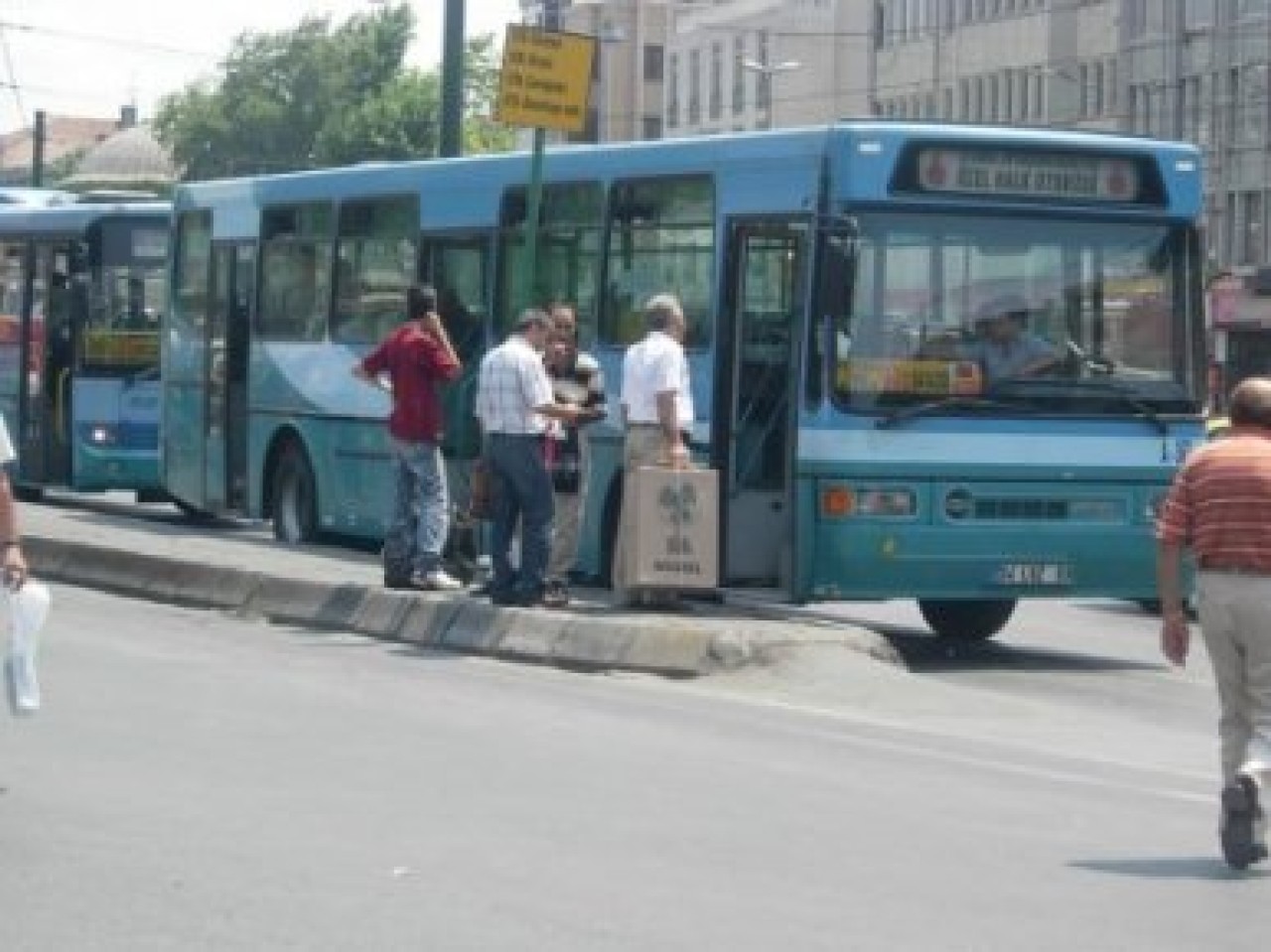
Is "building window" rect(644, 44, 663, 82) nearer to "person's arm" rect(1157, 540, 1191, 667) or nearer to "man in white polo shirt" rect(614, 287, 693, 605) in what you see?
"man in white polo shirt" rect(614, 287, 693, 605)

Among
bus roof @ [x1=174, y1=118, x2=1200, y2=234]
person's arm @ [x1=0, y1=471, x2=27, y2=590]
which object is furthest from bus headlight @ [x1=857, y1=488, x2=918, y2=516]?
person's arm @ [x1=0, y1=471, x2=27, y2=590]

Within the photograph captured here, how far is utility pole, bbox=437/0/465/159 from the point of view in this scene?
27906 millimetres

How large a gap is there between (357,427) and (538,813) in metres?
12.5

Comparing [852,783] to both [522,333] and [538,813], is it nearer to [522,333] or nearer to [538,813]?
[538,813]

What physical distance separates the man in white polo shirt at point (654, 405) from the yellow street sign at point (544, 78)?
1.72 meters

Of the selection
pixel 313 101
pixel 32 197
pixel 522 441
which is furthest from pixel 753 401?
pixel 313 101

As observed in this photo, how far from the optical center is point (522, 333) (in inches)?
680

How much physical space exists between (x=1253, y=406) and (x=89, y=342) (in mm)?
20893

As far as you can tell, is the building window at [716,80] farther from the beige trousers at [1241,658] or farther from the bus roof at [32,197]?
the beige trousers at [1241,658]

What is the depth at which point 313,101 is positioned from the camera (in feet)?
390

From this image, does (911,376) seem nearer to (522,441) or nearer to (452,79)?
(522,441)

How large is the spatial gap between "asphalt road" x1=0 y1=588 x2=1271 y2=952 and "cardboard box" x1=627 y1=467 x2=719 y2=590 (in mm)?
959

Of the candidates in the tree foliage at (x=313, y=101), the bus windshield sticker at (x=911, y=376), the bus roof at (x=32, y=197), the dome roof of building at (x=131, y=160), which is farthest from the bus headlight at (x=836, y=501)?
the dome roof of building at (x=131, y=160)

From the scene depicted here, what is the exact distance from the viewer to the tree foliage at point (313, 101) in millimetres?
113438
